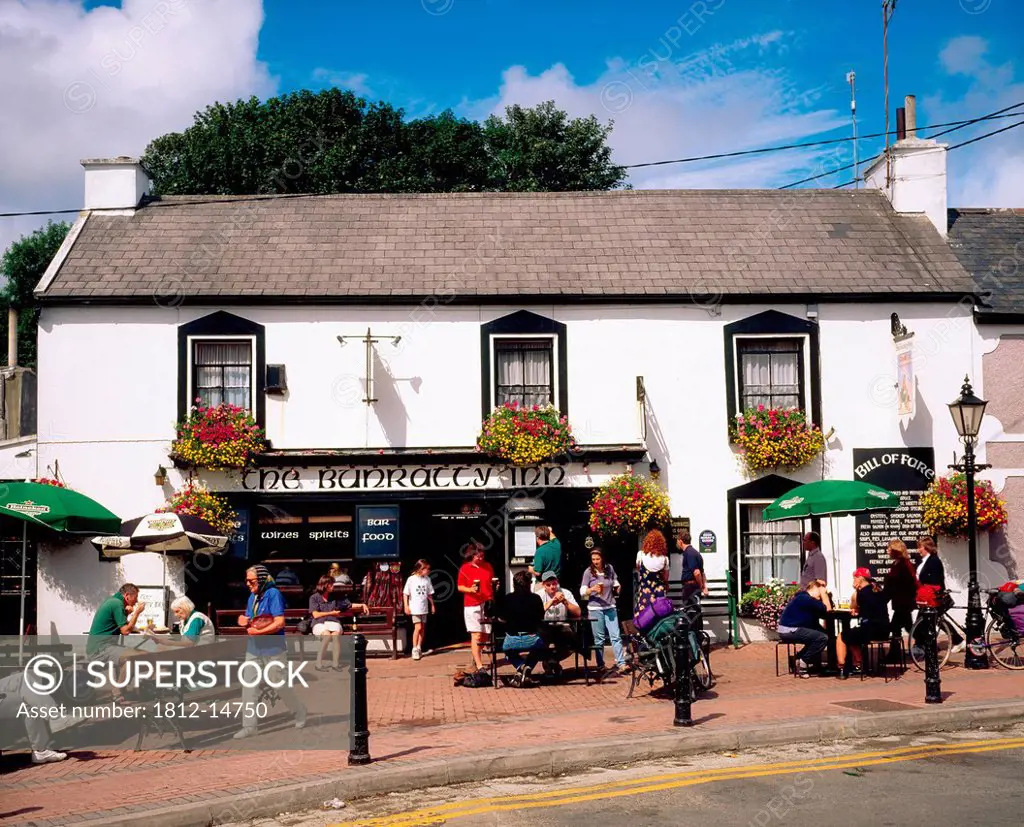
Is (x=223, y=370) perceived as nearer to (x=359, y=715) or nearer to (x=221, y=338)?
(x=221, y=338)

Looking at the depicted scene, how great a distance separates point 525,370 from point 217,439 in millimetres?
5165

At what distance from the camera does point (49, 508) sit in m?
13.8

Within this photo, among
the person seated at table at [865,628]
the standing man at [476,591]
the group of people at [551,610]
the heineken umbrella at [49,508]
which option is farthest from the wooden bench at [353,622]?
the person seated at table at [865,628]

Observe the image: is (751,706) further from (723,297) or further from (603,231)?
(603,231)

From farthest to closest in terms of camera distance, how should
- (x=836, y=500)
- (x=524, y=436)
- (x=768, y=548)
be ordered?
(x=768, y=548)
(x=524, y=436)
(x=836, y=500)

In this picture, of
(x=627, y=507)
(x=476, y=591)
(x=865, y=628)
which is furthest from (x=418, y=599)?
(x=865, y=628)

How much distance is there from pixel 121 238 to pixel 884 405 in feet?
44.5

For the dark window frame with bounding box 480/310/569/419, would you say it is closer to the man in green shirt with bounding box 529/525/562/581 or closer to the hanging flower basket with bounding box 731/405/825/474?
the man in green shirt with bounding box 529/525/562/581

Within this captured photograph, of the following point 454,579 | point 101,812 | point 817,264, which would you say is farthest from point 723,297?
point 101,812

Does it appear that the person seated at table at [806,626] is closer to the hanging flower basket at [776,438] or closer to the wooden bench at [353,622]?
the hanging flower basket at [776,438]

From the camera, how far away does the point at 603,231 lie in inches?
783

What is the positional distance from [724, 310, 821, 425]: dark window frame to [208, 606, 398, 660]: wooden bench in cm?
663

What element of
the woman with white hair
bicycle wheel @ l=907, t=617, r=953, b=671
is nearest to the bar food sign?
the woman with white hair

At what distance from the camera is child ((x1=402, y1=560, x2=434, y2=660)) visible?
16.7m
